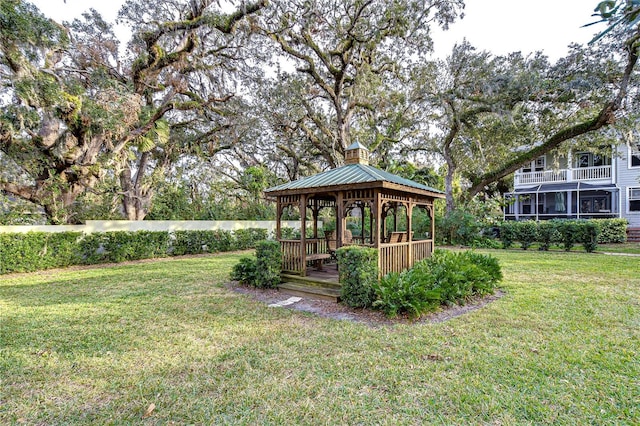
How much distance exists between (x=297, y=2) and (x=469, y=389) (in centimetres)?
1314

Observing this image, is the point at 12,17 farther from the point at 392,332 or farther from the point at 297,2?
the point at 392,332

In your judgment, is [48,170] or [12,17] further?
[48,170]

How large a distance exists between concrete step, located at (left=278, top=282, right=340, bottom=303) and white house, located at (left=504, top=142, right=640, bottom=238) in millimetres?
16131

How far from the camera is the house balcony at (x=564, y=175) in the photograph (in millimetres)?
18459

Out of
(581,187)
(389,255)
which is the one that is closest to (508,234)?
(581,187)

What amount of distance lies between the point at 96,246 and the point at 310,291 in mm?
8446

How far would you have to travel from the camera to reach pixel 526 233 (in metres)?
14.2

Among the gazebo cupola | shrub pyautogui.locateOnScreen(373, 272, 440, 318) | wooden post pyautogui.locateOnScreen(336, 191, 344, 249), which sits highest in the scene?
the gazebo cupola

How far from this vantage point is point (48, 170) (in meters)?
10.2

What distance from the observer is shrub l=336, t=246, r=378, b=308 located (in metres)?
5.53

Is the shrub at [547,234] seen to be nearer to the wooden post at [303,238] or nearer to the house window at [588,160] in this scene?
the house window at [588,160]

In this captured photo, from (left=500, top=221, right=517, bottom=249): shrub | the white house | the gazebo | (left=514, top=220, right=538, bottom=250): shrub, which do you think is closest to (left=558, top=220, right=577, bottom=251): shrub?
(left=514, top=220, right=538, bottom=250): shrub

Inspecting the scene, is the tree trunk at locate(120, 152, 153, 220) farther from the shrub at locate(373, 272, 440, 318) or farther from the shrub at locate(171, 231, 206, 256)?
the shrub at locate(373, 272, 440, 318)

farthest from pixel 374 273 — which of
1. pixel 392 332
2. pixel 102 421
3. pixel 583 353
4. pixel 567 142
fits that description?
pixel 567 142
